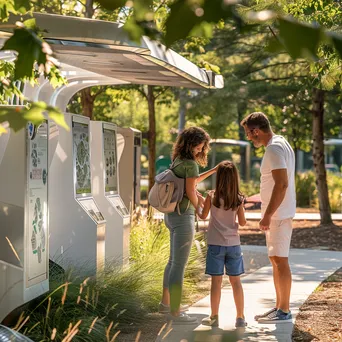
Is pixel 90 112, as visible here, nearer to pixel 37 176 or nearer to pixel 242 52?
pixel 242 52

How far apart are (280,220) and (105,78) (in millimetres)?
3515

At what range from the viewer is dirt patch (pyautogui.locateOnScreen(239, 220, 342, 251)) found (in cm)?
1570

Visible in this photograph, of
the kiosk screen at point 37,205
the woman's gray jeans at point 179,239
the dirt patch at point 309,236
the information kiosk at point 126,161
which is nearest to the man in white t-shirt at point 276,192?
the woman's gray jeans at point 179,239

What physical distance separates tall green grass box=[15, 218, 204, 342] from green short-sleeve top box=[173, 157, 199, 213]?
915 millimetres

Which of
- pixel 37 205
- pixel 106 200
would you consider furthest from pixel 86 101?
pixel 37 205

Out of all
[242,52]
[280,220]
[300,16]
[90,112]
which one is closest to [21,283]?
[280,220]

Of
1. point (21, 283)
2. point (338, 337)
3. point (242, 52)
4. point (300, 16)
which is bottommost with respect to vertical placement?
point (338, 337)

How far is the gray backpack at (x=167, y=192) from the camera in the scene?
23.4ft

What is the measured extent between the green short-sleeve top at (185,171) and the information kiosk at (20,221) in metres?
1.36

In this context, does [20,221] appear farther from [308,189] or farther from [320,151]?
[308,189]

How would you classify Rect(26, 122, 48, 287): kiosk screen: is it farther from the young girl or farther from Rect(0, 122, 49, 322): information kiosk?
the young girl

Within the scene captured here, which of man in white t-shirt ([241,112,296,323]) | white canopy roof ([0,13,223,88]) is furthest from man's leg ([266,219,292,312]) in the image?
white canopy roof ([0,13,223,88])

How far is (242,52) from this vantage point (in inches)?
776

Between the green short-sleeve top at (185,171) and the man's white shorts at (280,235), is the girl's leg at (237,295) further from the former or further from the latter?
the green short-sleeve top at (185,171)
